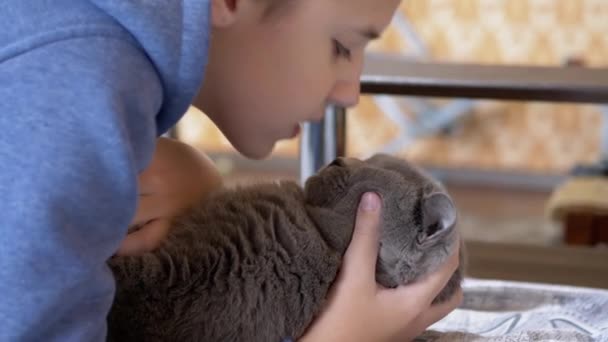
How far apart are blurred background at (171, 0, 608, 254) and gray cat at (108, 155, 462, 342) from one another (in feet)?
8.78

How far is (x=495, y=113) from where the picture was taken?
3.62 m

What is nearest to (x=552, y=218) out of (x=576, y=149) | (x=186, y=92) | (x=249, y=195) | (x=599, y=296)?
(x=576, y=149)

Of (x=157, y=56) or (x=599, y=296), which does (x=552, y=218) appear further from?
(x=157, y=56)

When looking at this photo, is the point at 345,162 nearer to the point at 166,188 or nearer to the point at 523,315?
the point at 166,188

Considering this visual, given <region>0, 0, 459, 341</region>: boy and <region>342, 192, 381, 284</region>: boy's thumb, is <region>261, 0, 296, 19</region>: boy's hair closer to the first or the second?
<region>0, 0, 459, 341</region>: boy

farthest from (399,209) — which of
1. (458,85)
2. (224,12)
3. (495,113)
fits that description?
(495,113)

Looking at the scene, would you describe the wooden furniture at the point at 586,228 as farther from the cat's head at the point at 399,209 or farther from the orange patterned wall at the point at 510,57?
the cat's head at the point at 399,209

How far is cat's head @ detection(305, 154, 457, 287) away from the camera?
790 mm

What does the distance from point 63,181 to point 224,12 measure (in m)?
0.24

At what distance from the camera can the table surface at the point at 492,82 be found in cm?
123

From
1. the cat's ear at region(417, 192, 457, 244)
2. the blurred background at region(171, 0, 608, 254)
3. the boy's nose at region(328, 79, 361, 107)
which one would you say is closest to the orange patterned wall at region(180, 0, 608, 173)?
the blurred background at region(171, 0, 608, 254)

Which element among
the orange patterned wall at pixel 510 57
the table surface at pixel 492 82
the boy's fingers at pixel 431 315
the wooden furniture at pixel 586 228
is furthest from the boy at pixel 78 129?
the orange patterned wall at pixel 510 57

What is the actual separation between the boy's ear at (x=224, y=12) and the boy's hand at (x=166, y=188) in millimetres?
194

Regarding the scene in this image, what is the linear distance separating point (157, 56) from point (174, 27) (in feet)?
0.09
